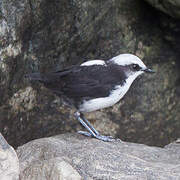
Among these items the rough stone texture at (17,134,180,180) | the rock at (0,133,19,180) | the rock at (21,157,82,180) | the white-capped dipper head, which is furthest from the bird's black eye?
the rock at (0,133,19,180)

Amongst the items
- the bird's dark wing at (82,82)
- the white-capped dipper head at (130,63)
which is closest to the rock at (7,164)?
the bird's dark wing at (82,82)

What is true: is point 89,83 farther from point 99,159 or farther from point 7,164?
point 7,164

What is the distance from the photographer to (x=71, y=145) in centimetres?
531

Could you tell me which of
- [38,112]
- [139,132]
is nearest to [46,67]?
[38,112]

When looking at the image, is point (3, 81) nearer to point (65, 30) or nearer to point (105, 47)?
point (65, 30)

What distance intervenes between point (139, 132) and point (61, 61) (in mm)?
2141

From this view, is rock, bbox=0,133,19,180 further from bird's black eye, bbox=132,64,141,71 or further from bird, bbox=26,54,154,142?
bird's black eye, bbox=132,64,141,71

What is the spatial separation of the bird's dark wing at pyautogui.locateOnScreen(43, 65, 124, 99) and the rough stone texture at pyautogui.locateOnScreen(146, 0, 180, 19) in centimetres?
151

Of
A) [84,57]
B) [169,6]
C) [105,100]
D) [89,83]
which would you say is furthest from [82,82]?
[169,6]

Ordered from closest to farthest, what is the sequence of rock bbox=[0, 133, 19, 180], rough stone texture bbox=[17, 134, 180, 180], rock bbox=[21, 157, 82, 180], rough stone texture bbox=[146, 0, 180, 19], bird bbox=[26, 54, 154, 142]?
rock bbox=[0, 133, 19, 180] < rock bbox=[21, 157, 82, 180] < rough stone texture bbox=[17, 134, 180, 180] < bird bbox=[26, 54, 154, 142] < rough stone texture bbox=[146, 0, 180, 19]

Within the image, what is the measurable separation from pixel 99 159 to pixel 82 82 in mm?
1438

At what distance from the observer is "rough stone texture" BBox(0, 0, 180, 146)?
6.03 metres

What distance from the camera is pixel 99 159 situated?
4.66 metres

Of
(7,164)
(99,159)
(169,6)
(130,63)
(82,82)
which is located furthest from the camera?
(169,6)
